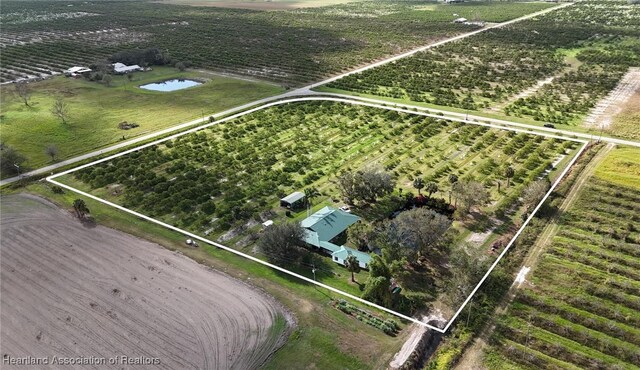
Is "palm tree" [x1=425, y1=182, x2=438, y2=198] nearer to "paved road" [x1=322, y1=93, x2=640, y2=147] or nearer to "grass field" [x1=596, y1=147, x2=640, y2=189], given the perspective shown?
"grass field" [x1=596, y1=147, x2=640, y2=189]

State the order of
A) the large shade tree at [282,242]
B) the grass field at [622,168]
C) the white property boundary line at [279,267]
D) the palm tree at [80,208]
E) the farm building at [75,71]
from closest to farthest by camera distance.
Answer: the white property boundary line at [279,267], the large shade tree at [282,242], the palm tree at [80,208], the grass field at [622,168], the farm building at [75,71]

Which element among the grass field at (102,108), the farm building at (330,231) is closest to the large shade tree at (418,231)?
the farm building at (330,231)

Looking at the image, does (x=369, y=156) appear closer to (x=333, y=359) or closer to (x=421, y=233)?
(x=421, y=233)

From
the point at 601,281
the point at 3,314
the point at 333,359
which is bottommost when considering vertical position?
the point at 3,314

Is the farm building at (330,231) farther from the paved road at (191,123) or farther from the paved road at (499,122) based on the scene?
the paved road at (499,122)

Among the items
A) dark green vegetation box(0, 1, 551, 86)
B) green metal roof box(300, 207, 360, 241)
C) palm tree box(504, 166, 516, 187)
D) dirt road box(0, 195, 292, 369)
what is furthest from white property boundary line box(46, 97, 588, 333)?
dark green vegetation box(0, 1, 551, 86)

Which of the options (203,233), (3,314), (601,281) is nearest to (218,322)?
(203,233)

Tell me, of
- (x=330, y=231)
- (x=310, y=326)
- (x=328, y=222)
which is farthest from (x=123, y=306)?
(x=328, y=222)

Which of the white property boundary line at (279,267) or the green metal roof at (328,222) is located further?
the green metal roof at (328,222)
